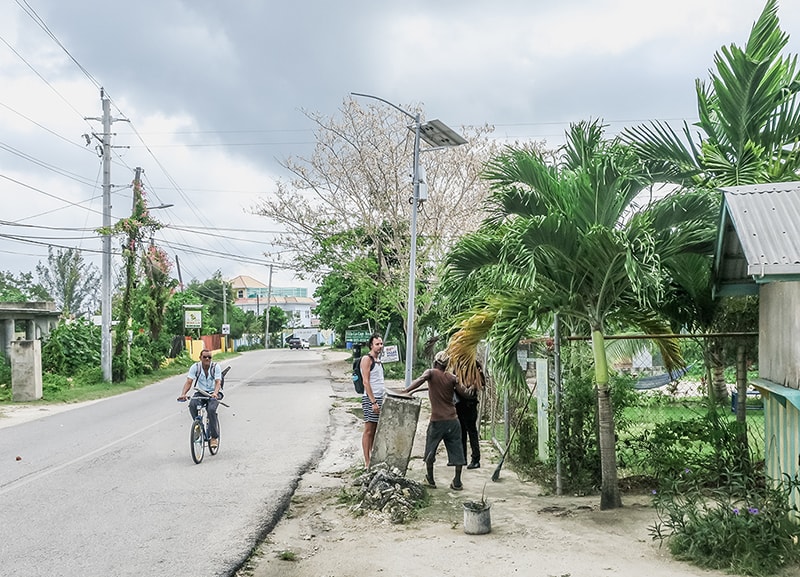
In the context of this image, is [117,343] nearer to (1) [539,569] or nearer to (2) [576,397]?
(2) [576,397]

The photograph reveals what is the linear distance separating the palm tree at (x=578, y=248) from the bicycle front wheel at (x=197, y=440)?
4728mm

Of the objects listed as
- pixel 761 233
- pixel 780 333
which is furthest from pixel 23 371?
pixel 761 233

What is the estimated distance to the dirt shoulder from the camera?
628 centimetres

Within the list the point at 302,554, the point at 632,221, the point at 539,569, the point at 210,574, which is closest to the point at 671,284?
the point at 632,221

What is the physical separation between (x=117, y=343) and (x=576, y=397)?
88.4ft

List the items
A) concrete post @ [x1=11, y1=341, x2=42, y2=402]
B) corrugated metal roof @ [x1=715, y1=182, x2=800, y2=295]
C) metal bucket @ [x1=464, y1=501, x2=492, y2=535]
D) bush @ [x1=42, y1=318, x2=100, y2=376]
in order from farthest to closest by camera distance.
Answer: bush @ [x1=42, y1=318, x2=100, y2=376] < concrete post @ [x1=11, y1=341, x2=42, y2=402] < metal bucket @ [x1=464, y1=501, x2=492, y2=535] < corrugated metal roof @ [x1=715, y1=182, x2=800, y2=295]

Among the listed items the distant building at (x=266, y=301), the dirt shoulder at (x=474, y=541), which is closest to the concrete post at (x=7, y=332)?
the dirt shoulder at (x=474, y=541)

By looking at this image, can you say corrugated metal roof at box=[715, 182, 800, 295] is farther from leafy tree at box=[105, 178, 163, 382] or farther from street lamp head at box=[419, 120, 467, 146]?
leafy tree at box=[105, 178, 163, 382]

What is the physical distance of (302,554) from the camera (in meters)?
6.99

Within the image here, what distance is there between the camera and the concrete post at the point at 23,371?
938 inches

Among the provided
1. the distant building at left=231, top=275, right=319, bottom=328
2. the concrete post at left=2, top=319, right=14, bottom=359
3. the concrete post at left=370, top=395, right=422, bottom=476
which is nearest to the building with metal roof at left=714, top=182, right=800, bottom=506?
the concrete post at left=370, top=395, right=422, bottom=476

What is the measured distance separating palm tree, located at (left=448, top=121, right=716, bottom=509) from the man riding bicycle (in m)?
4.90

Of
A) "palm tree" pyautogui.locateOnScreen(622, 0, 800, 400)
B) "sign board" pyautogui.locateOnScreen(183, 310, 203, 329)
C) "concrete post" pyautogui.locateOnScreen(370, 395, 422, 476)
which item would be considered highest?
"palm tree" pyautogui.locateOnScreen(622, 0, 800, 400)

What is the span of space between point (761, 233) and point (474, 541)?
363 cm
